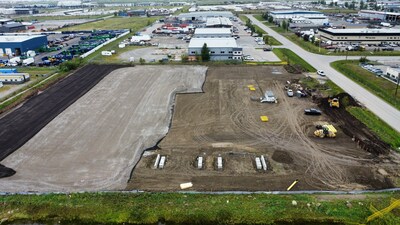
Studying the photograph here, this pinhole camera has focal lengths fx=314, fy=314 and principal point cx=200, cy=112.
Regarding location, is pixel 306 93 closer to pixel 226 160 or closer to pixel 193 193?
pixel 226 160

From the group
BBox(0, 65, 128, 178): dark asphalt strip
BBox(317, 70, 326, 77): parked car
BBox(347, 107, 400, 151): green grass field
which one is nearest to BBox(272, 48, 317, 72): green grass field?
BBox(317, 70, 326, 77): parked car

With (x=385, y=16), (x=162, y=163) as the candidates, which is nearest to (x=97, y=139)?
(x=162, y=163)

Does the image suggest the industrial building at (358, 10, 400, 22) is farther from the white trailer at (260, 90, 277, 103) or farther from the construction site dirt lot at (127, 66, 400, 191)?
the white trailer at (260, 90, 277, 103)

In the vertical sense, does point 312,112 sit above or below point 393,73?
below

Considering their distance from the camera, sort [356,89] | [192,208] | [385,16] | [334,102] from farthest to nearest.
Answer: [385,16], [356,89], [334,102], [192,208]

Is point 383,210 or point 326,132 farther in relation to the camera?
point 326,132

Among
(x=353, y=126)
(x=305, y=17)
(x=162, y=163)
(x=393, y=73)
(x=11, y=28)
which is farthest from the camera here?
(x=305, y=17)

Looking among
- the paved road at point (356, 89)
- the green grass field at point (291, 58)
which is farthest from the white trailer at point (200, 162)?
the green grass field at point (291, 58)

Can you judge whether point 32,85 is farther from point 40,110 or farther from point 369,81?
point 369,81
